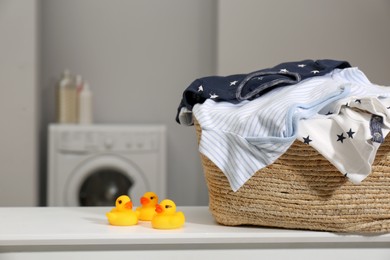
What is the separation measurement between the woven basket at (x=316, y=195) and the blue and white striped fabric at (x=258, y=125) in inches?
1.6

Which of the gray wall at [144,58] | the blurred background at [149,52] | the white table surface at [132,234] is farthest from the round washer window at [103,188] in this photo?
the white table surface at [132,234]

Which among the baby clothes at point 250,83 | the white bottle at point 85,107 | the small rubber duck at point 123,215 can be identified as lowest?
the white bottle at point 85,107

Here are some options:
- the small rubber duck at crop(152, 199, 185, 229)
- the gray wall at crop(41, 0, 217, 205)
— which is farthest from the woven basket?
the gray wall at crop(41, 0, 217, 205)

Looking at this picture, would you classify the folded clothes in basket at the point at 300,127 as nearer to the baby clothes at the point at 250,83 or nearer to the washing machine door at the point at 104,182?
the baby clothes at the point at 250,83

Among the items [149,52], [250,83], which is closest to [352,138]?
[250,83]

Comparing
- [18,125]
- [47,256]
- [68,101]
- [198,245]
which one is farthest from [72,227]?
[68,101]

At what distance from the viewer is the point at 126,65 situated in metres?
4.25

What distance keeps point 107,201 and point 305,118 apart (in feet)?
8.60

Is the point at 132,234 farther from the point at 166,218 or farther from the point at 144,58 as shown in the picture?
the point at 144,58

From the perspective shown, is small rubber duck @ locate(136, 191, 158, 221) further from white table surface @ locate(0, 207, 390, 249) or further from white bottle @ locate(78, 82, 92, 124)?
white bottle @ locate(78, 82, 92, 124)

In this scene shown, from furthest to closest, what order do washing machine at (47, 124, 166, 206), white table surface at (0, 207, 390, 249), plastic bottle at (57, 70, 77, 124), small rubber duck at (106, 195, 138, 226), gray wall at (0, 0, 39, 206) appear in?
plastic bottle at (57, 70, 77, 124), washing machine at (47, 124, 166, 206), gray wall at (0, 0, 39, 206), small rubber duck at (106, 195, 138, 226), white table surface at (0, 207, 390, 249)

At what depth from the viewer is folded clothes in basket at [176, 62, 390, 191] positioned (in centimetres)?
132

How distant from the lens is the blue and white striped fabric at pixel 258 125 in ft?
4.37

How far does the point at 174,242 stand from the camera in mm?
1304
